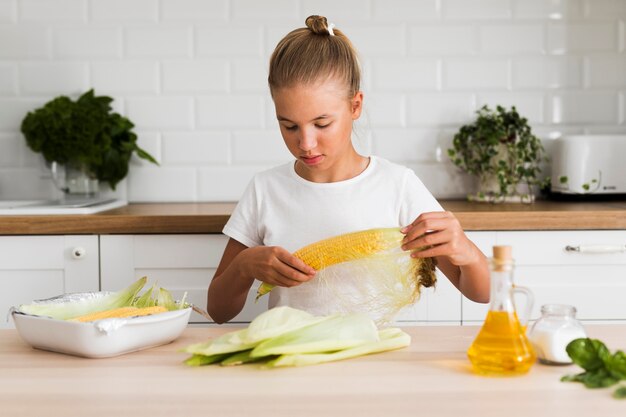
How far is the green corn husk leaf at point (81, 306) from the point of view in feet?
3.92

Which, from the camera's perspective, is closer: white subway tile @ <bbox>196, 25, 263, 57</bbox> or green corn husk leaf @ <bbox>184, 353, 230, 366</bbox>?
green corn husk leaf @ <bbox>184, 353, 230, 366</bbox>

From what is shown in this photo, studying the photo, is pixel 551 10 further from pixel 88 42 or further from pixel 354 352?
pixel 354 352

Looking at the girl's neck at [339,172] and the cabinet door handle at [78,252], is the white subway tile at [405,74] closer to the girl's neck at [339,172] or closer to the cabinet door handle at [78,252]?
the girl's neck at [339,172]

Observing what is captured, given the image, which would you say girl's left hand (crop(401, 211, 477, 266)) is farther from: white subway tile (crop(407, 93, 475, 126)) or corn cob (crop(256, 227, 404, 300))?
white subway tile (crop(407, 93, 475, 126))

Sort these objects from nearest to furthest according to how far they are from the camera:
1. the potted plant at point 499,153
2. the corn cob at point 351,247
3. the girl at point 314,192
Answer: the corn cob at point 351,247
the girl at point 314,192
the potted plant at point 499,153

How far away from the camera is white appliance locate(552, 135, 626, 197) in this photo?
259 cm

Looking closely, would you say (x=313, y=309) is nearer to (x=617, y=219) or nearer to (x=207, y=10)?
(x=617, y=219)

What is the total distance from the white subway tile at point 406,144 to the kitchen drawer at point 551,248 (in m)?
0.68

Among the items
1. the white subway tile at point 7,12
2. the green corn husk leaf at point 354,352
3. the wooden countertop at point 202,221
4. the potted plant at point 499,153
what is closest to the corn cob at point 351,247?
the green corn husk leaf at point 354,352

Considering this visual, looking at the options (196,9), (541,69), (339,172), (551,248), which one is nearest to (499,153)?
(541,69)

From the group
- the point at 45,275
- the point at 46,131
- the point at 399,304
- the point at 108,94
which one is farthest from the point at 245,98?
the point at 399,304

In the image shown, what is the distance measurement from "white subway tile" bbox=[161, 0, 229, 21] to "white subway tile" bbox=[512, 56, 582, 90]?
1.09m

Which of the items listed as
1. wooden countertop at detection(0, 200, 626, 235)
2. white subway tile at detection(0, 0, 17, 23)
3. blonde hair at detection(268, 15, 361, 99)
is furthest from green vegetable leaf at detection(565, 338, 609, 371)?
white subway tile at detection(0, 0, 17, 23)

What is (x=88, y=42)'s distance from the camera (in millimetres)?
2779
